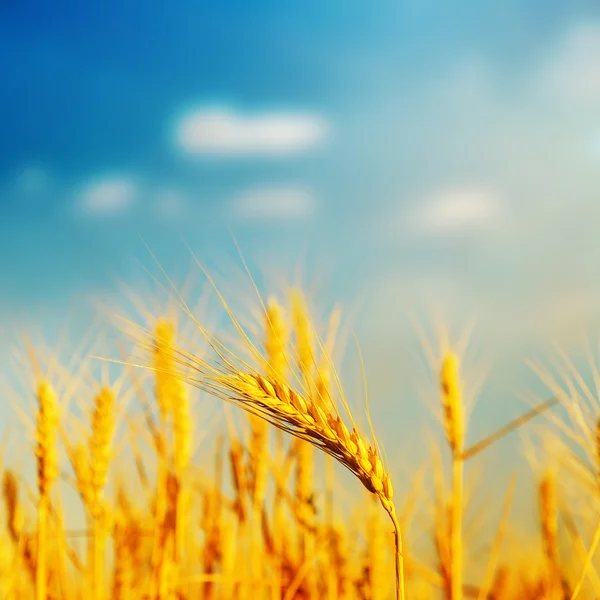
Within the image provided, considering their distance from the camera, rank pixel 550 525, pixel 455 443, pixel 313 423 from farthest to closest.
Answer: pixel 550 525, pixel 455 443, pixel 313 423

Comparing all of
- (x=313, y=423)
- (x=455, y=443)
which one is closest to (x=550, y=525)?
(x=455, y=443)

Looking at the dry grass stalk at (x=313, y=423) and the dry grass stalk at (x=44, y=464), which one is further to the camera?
the dry grass stalk at (x=44, y=464)

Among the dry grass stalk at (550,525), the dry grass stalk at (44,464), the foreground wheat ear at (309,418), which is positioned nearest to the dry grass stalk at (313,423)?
the foreground wheat ear at (309,418)

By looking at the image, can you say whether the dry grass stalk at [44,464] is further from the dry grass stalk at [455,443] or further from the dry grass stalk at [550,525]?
the dry grass stalk at [550,525]

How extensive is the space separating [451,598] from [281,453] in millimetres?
1064

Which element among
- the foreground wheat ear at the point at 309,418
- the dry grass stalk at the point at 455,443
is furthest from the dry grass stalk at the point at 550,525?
the foreground wheat ear at the point at 309,418

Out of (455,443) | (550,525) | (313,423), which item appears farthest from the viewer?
(550,525)

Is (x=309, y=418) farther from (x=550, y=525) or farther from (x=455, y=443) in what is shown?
(x=550, y=525)

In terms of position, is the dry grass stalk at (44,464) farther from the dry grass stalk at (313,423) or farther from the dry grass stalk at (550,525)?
the dry grass stalk at (550,525)

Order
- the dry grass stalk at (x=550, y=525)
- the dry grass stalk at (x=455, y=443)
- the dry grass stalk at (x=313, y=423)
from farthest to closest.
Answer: the dry grass stalk at (x=550, y=525)
the dry grass stalk at (x=455, y=443)
the dry grass stalk at (x=313, y=423)

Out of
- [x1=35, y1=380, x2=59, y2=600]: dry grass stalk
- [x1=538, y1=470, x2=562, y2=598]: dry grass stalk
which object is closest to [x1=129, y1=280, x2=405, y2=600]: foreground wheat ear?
[x1=35, y1=380, x2=59, y2=600]: dry grass stalk

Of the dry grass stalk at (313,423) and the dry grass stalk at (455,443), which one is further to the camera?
the dry grass stalk at (455,443)

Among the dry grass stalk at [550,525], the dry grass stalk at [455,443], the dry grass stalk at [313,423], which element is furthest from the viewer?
the dry grass stalk at [550,525]

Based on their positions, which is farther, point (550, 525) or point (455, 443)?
point (550, 525)
